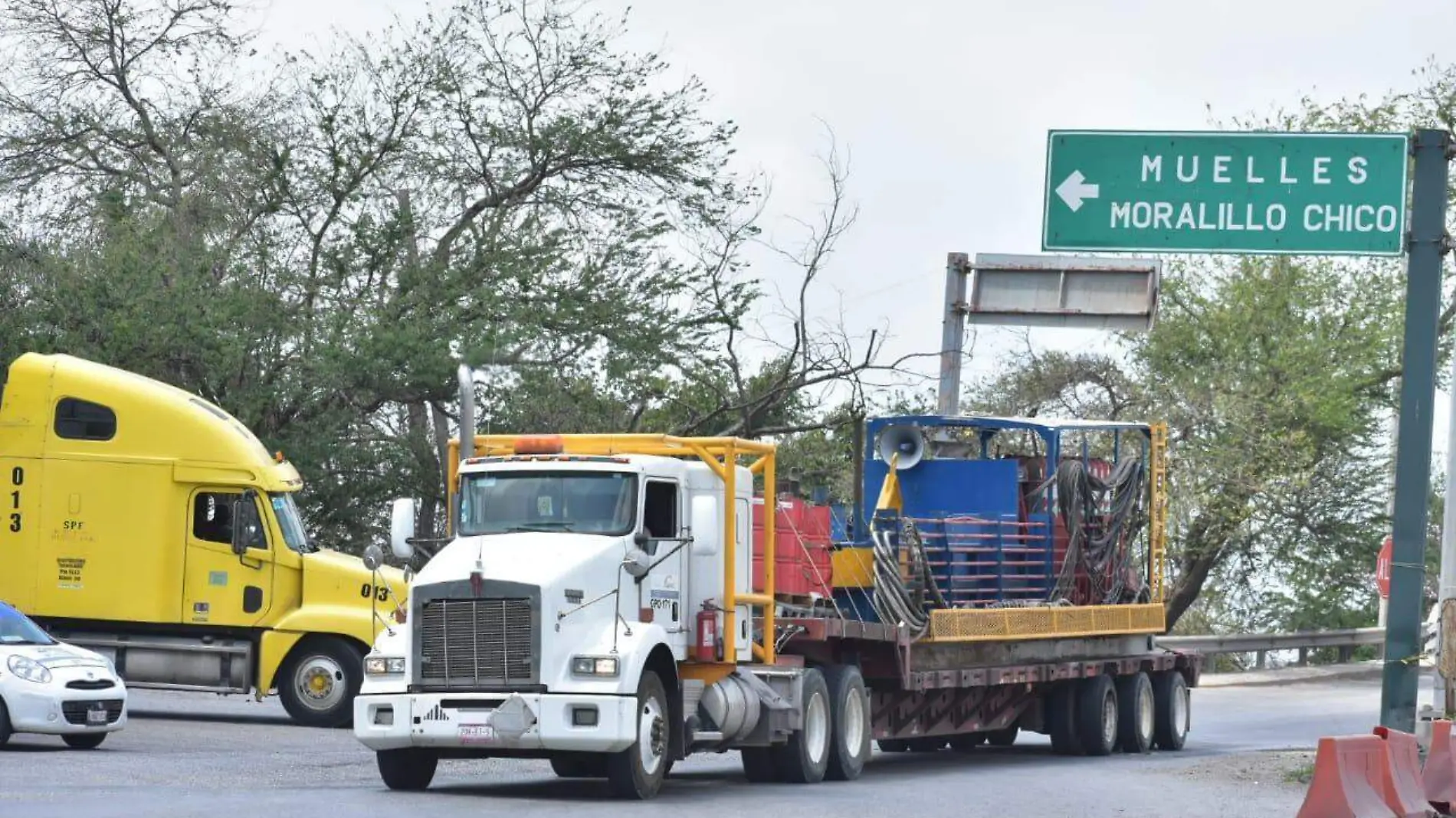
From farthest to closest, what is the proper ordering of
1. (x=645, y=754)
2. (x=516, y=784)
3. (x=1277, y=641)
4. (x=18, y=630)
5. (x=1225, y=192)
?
(x=1277, y=641), (x=18, y=630), (x=516, y=784), (x=1225, y=192), (x=645, y=754)

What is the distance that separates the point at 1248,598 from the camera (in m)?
48.5

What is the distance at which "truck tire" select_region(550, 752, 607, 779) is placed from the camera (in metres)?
16.5

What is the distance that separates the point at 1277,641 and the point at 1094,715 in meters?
15.2

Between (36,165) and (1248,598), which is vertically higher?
(36,165)

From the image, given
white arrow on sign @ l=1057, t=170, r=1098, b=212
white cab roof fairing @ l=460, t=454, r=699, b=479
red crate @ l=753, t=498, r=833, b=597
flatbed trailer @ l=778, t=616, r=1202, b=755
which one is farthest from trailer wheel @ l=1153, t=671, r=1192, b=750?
white cab roof fairing @ l=460, t=454, r=699, b=479

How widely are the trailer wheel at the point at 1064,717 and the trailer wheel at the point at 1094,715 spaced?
66 mm

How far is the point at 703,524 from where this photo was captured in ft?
54.6

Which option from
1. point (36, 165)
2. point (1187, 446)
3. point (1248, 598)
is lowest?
point (1248, 598)

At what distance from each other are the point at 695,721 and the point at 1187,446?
99.7 feet

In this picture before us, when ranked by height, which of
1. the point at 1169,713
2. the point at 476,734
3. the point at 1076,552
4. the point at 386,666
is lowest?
Result: the point at 1169,713

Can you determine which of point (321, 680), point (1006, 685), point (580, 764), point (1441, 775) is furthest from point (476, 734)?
point (321, 680)

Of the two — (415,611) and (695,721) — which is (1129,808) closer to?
(695,721)

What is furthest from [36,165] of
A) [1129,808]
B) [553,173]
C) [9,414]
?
[1129,808]

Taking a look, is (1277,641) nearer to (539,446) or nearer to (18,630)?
(18,630)
